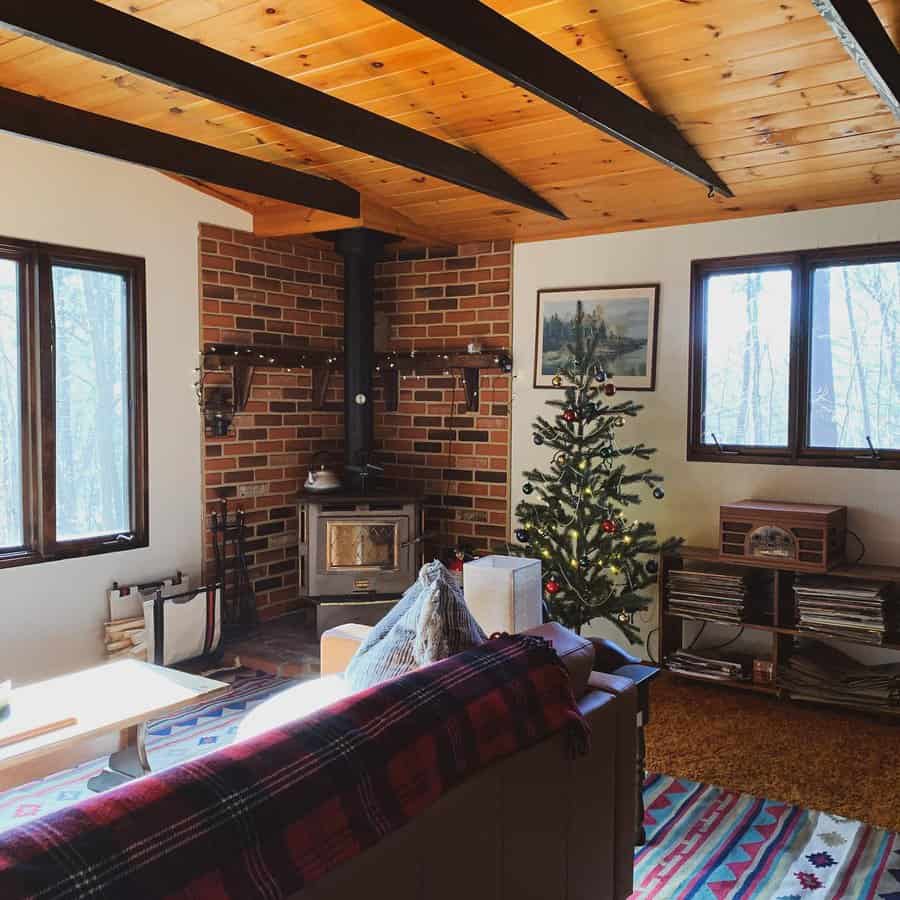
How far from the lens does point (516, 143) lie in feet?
13.3

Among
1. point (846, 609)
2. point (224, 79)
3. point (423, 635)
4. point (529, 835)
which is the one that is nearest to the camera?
point (529, 835)

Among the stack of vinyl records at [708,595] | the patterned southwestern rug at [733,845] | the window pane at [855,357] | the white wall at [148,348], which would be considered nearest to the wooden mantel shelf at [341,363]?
the white wall at [148,348]

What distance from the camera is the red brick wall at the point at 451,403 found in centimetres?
548

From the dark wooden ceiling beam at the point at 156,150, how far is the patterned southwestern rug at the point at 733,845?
245 cm

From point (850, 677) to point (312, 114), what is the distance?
132 inches

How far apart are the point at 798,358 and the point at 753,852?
2.45 metres

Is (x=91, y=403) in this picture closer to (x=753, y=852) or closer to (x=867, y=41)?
(x=753, y=852)

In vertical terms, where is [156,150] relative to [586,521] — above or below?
above

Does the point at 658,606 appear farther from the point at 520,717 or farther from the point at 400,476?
the point at 520,717

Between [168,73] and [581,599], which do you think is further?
[581,599]

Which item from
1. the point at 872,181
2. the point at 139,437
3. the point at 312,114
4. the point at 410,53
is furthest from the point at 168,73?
the point at 872,181

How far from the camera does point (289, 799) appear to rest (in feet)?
4.83

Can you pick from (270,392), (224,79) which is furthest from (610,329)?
(224,79)

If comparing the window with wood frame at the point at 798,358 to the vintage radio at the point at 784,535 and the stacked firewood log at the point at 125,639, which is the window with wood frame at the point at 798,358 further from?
the stacked firewood log at the point at 125,639
